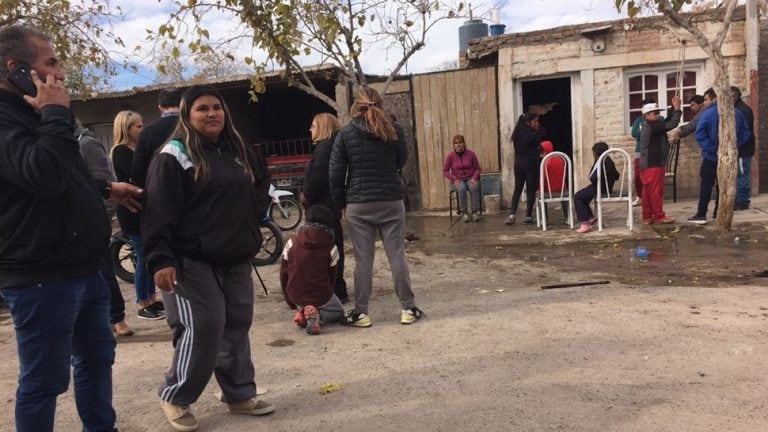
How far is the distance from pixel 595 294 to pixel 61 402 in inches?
165

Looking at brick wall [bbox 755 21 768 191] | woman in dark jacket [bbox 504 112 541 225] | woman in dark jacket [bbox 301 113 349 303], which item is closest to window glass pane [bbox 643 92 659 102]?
brick wall [bbox 755 21 768 191]

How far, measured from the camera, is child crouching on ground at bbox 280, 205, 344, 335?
4.65m

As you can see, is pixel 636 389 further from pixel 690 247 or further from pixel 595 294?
pixel 690 247

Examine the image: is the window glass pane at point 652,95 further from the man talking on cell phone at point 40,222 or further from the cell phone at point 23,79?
the cell phone at point 23,79

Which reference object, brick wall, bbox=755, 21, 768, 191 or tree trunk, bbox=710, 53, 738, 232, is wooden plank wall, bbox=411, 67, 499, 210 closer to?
tree trunk, bbox=710, 53, 738, 232

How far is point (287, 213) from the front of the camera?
10562 millimetres

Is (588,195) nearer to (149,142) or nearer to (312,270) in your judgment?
(312,270)

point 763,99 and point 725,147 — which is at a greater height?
point 763,99

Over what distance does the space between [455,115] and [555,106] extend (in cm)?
518

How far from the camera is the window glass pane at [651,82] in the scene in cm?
1055

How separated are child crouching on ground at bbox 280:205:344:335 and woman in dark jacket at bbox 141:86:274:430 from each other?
1.51 meters

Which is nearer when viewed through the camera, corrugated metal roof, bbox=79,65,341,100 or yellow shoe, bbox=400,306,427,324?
yellow shoe, bbox=400,306,427,324

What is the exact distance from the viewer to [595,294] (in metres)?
5.14

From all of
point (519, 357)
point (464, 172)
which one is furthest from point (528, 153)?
point (519, 357)
